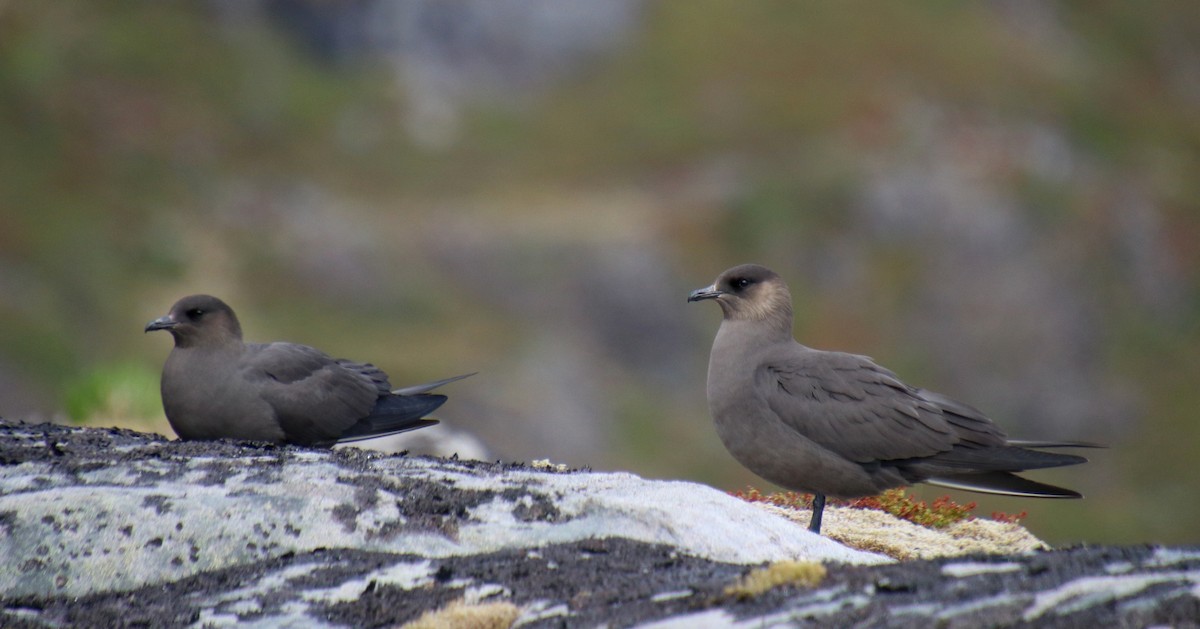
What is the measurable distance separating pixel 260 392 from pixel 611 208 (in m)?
21.1

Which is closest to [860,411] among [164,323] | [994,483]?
[994,483]

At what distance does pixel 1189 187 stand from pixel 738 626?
1270 inches

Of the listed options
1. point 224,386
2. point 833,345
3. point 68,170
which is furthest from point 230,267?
point 224,386

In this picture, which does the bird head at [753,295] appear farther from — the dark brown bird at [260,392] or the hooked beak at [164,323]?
the hooked beak at [164,323]

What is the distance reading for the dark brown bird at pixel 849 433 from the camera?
7.54 metres

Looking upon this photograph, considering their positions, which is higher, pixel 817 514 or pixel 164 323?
pixel 164 323

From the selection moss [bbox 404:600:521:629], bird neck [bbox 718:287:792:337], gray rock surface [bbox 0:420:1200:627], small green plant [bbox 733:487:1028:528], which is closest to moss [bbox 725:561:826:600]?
gray rock surface [bbox 0:420:1200:627]

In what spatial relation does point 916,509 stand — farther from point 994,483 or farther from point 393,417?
point 393,417

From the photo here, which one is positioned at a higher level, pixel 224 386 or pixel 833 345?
pixel 833 345

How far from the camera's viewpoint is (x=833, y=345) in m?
27.4

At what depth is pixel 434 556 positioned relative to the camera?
19.3 ft

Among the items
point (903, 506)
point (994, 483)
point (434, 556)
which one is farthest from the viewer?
point (903, 506)

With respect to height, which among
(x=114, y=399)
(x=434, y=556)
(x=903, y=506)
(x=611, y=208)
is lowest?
(x=434, y=556)

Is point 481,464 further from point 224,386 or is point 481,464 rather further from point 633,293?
point 633,293
